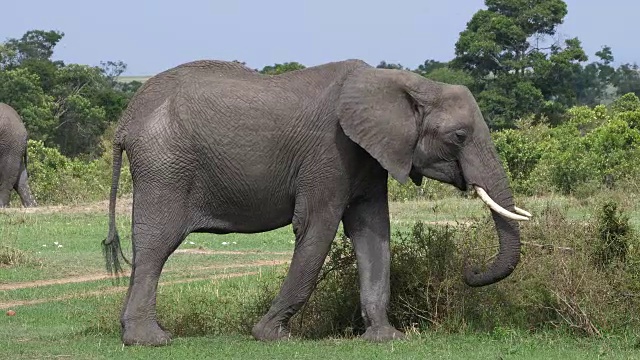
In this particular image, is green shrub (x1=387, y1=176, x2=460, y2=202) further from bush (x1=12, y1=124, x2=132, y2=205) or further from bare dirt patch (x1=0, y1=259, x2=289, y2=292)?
bare dirt patch (x1=0, y1=259, x2=289, y2=292)

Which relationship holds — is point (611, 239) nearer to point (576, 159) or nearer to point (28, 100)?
point (576, 159)

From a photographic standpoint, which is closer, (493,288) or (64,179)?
(493,288)

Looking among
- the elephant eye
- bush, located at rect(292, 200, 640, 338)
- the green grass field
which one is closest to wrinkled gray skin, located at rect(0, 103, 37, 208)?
the green grass field

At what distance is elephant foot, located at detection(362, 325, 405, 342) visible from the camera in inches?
432

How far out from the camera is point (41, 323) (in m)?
13.3

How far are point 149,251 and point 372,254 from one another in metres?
1.87

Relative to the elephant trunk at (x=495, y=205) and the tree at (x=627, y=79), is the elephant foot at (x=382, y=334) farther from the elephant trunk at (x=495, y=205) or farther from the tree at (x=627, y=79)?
the tree at (x=627, y=79)

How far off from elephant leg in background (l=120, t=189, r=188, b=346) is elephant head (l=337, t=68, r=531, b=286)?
163 centimetres

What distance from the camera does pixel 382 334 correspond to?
1101 centimetres

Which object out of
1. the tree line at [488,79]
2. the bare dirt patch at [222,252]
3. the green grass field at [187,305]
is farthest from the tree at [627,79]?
the bare dirt patch at [222,252]

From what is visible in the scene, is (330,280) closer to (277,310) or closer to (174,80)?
(277,310)

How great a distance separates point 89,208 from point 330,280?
14.6 meters

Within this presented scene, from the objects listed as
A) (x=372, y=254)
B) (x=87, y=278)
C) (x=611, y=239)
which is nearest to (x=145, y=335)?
(x=372, y=254)

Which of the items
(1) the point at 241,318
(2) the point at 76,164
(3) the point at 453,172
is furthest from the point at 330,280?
(2) the point at 76,164
